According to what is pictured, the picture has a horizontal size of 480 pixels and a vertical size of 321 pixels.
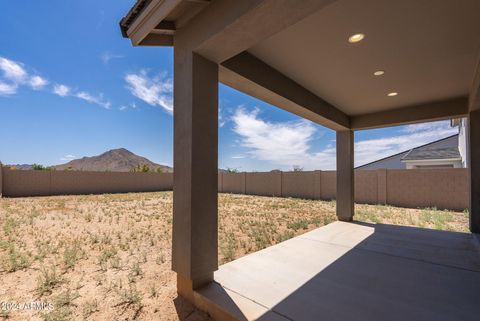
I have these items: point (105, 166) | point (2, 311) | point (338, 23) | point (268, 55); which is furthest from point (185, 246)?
point (105, 166)

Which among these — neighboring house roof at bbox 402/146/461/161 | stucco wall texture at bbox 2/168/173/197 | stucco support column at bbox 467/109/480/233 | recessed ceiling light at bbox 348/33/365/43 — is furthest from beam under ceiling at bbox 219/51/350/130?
stucco wall texture at bbox 2/168/173/197

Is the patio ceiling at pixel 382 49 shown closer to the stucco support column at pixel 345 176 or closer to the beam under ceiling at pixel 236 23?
the beam under ceiling at pixel 236 23

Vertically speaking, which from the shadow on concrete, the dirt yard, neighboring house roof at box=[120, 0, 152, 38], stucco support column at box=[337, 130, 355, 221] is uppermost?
neighboring house roof at box=[120, 0, 152, 38]

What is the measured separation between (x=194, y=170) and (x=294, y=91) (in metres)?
2.43

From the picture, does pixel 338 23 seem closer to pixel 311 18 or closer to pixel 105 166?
pixel 311 18

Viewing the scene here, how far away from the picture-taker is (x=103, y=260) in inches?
131

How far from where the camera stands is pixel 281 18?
5.74 ft

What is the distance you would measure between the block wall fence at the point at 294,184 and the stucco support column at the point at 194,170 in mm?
9561

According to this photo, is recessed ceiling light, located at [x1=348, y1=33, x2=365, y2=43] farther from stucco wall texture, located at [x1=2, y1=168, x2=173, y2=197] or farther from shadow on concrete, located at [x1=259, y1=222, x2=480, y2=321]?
stucco wall texture, located at [x1=2, y1=168, x2=173, y2=197]

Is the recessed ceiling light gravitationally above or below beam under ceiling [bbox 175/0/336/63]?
above

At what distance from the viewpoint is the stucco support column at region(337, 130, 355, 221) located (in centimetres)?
575

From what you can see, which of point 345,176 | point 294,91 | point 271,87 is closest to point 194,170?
point 271,87

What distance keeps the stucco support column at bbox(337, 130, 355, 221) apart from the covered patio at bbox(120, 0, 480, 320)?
2023mm

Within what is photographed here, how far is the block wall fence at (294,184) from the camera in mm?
8242
